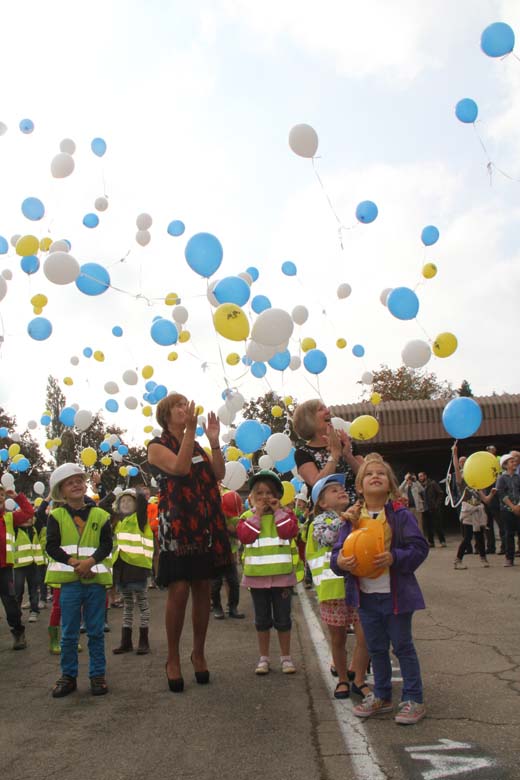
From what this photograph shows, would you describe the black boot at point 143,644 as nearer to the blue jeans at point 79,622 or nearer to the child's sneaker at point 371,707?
the blue jeans at point 79,622

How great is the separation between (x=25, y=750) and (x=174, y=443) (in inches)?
86.2

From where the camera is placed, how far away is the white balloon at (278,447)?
962cm

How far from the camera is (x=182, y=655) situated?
623 centimetres

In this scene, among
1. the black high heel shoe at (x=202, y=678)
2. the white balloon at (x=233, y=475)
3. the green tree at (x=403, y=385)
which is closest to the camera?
the black high heel shoe at (x=202, y=678)

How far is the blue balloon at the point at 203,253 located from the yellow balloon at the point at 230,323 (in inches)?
23.1

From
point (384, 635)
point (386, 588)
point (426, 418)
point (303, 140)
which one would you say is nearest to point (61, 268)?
point (303, 140)

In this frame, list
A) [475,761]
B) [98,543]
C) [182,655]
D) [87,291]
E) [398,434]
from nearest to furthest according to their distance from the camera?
[475,761], [98,543], [182,655], [87,291], [398,434]

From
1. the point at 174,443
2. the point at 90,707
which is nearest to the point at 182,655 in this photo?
the point at 90,707

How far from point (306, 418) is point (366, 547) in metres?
1.29

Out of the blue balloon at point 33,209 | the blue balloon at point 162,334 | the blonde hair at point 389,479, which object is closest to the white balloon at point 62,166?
the blue balloon at point 33,209

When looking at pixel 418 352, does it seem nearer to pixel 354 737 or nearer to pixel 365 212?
pixel 365 212

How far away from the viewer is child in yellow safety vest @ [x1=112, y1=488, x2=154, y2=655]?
681 centimetres

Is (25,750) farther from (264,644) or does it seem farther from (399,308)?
(399,308)

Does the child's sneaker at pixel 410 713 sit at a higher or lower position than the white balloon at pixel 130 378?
lower
